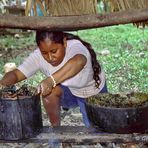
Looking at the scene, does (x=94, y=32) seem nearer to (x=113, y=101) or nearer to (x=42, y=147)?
(x=42, y=147)

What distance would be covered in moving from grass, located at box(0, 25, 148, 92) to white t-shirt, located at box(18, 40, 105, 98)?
1.48 meters

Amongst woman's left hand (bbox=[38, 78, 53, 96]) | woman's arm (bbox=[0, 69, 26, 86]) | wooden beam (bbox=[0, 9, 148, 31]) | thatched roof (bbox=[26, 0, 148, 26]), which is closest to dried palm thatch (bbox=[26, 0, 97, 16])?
thatched roof (bbox=[26, 0, 148, 26])

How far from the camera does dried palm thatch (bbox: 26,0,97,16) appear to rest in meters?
2.46

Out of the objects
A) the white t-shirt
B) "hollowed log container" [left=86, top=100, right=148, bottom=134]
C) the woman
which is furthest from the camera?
the white t-shirt

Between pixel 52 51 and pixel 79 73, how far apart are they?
0.35 metres

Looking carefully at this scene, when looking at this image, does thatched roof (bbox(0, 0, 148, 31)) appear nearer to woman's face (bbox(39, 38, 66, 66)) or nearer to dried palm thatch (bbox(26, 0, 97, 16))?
dried palm thatch (bbox(26, 0, 97, 16))

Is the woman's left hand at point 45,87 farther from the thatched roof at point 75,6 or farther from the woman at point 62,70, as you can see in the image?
the thatched roof at point 75,6

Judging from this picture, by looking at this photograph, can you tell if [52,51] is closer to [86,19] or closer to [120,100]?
[120,100]

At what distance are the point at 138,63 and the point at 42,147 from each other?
366cm

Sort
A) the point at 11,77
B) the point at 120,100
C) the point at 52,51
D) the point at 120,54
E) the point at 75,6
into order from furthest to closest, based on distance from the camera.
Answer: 1. the point at 120,54
2. the point at 11,77
3. the point at 52,51
4. the point at 120,100
5. the point at 75,6

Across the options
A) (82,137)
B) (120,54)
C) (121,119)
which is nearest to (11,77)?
(82,137)

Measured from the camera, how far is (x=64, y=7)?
8.34 feet

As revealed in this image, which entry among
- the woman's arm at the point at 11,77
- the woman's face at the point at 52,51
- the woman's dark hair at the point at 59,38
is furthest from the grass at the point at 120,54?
the woman's arm at the point at 11,77

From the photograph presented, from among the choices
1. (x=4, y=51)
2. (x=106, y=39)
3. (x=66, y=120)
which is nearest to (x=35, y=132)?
(x=66, y=120)
